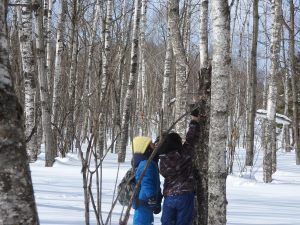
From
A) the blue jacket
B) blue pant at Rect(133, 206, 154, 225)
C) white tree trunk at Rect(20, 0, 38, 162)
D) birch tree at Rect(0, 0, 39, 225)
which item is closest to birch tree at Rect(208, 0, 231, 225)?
the blue jacket

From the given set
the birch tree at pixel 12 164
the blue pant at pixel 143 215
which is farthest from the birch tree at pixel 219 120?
the birch tree at pixel 12 164

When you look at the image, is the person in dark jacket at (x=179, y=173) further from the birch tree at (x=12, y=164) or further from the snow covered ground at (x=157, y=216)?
the birch tree at (x=12, y=164)

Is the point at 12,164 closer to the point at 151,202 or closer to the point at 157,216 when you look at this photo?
the point at 151,202

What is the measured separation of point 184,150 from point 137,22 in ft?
26.9

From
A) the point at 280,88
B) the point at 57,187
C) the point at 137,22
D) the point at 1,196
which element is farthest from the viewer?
the point at 280,88

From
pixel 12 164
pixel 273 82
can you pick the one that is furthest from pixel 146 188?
pixel 273 82

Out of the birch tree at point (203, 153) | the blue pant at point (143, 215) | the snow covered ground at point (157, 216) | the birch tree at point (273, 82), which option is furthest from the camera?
the birch tree at point (273, 82)

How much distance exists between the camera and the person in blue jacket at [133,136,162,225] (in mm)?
3770

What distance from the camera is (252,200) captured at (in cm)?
629

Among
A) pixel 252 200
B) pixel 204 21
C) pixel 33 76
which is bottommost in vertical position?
pixel 252 200

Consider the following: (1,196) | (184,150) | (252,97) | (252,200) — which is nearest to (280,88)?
(252,97)

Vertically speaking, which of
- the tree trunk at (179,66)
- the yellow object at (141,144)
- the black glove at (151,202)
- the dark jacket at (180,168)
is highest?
the tree trunk at (179,66)

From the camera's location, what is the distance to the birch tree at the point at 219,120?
10.8 feet

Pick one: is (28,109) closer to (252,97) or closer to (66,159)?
(66,159)
